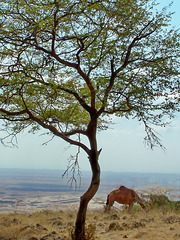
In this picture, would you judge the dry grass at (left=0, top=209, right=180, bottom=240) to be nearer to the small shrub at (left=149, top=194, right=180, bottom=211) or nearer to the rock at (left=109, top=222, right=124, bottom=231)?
the rock at (left=109, top=222, right=124, bottom=231)

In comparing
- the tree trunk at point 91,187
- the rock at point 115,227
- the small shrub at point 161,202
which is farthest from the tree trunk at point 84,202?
the small shrub at point 161,202

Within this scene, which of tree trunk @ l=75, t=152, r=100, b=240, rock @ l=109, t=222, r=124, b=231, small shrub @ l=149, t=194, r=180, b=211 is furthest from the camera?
small shrub @ l=149, t=194, r=180, b=211

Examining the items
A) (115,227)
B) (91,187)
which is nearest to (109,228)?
(115,227)

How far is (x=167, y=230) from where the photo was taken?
10422 mm

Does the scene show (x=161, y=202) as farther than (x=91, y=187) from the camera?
Yes

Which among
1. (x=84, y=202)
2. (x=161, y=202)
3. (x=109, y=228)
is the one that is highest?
(x=84, y=202)

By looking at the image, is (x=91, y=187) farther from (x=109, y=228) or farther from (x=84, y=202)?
(x=109, y=228)

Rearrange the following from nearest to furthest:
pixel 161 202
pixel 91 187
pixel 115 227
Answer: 1. pixel 91 187
2. pixel 115 227
3. pixel 161 202

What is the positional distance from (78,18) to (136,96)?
328 centimetres

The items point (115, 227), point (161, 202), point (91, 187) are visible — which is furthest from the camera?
point (161, 202)

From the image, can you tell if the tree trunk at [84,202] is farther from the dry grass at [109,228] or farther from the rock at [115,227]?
the rock at [115,227]

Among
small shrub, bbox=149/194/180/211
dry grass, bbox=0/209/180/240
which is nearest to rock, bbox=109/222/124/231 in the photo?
dry grass, bbox=0/209/180/240

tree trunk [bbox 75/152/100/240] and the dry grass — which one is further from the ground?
tree trunk [bbox 75/152/100/240]

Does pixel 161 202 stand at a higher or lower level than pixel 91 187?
lower
